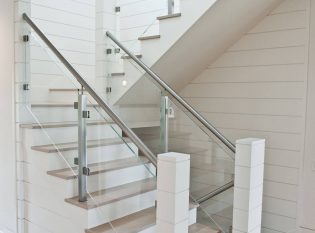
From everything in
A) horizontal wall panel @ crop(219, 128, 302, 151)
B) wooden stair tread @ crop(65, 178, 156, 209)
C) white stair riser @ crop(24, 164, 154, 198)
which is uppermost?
horizontal wall panel @ crop(219, 128, 302, 151)

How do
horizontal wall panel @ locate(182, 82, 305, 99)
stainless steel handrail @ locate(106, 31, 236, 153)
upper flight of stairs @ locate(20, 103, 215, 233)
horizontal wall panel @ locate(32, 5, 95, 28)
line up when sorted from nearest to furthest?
upper flight of stairs @ locate(20, 103, 215, 233) < stainless steel handrail @ locate(106, 31, 236, 153) < horizontal wall panel @ locate(182, 82, 305, 99) < horizontal wall panel @ locate(32, 5, 95, 28)

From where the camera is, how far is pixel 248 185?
271 cm

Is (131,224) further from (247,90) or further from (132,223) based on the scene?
(247,90)

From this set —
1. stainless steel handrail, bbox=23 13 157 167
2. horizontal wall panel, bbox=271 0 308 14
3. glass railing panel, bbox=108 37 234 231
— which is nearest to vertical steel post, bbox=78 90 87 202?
stainless steel handrail, bbox=23 13 157 167

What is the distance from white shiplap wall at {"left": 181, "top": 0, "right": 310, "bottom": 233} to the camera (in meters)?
3.37

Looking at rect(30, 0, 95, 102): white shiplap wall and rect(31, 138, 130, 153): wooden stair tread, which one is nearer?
rect(31, 138, 130, 153): wooden stair tread

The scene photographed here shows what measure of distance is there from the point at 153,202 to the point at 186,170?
831mm

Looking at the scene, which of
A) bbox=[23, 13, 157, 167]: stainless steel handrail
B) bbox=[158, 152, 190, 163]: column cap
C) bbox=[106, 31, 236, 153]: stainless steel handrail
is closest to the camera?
bbox=[158, 152, 190, 163]: column cap

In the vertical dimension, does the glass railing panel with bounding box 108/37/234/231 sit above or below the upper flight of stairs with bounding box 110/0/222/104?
below

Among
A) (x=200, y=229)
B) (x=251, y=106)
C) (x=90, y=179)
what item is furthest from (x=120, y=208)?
(x=251, y=106)

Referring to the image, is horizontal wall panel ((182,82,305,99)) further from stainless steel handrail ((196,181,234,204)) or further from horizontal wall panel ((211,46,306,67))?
stainless steel handrail ((196,181,234,204))

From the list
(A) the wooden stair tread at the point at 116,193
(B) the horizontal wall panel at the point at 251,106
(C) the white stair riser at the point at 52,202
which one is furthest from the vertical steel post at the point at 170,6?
(C) the white stair riser at the point at 52,202

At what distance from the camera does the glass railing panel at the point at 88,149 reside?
108 inches

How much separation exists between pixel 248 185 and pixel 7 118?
2.38 m
